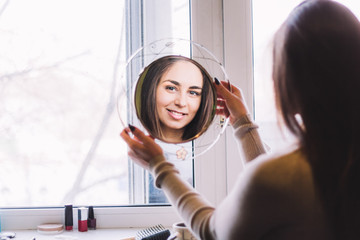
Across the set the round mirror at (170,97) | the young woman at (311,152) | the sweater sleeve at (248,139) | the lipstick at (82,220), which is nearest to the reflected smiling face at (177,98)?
the round mirror at (170,97)

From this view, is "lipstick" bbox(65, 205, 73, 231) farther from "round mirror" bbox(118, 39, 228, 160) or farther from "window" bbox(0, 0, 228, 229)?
"round mirror" bbox(118, 39, 228, 160)

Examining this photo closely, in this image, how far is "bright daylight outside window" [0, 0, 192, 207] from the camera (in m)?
1.46

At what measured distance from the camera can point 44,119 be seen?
1.46m

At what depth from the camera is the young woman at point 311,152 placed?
2.13ft

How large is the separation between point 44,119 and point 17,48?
28 cm

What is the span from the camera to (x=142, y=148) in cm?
Result: 88

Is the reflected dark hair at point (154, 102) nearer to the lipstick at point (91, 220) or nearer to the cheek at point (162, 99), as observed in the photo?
the cheek at point (162, 99)

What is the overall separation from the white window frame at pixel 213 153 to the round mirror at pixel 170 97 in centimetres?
41

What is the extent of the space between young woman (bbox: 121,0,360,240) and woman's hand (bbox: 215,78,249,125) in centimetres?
A: 30

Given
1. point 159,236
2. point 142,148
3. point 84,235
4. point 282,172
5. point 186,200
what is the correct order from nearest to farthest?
point 282,172, point 186,200, point 142,148, point 159,236, point 84,235

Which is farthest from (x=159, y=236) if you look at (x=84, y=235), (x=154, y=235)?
(x=84, y=235)

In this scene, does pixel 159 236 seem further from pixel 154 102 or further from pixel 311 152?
pixel 311 152

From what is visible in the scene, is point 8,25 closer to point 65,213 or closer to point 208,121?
point 65,213

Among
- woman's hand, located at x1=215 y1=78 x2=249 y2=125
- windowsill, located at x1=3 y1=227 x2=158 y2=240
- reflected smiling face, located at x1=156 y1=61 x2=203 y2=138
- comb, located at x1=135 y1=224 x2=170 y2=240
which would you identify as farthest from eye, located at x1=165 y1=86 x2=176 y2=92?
windowsill, located at x1=3 y1=227 x2=158 y2=240
